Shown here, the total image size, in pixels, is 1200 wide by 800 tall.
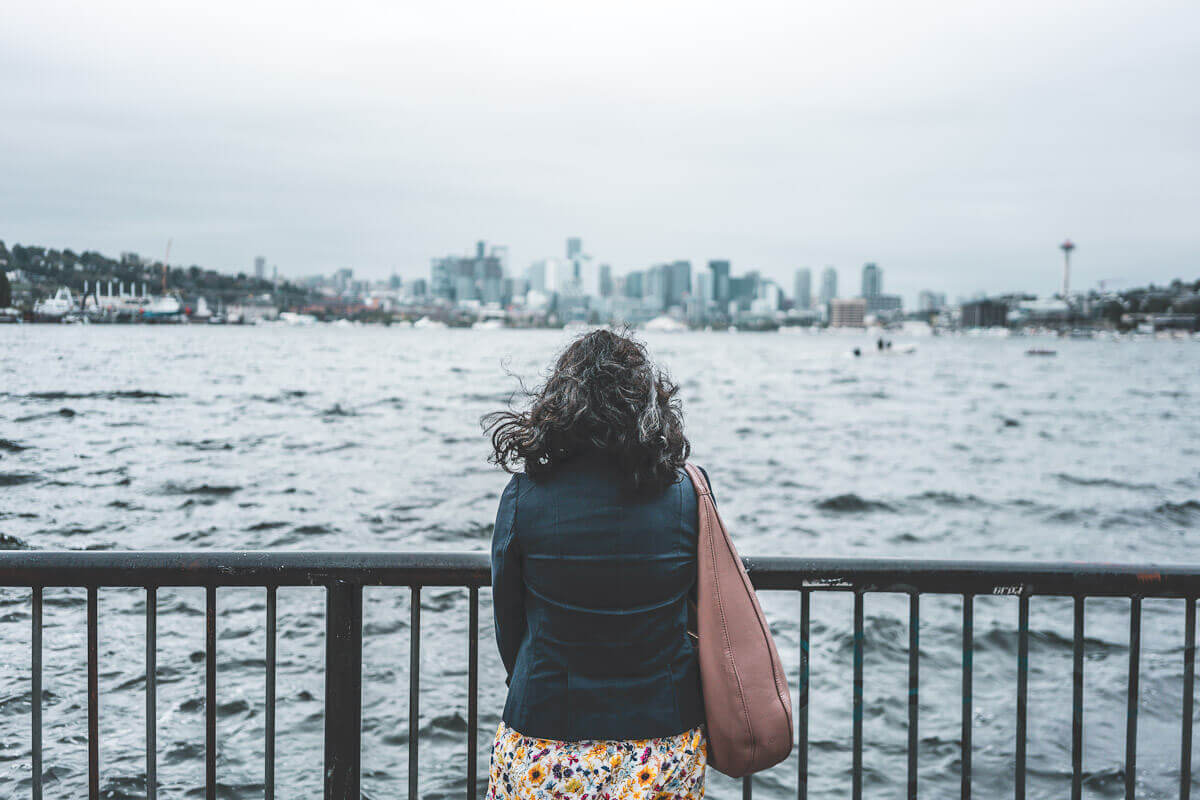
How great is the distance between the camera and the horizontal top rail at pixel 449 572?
317 cm

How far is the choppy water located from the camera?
9.32 meters

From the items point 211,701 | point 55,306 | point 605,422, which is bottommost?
point 211,701

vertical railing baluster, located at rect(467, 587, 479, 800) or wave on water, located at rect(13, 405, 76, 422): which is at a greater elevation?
vertical railing baluster, located at rect(467, 587, 479, 800)

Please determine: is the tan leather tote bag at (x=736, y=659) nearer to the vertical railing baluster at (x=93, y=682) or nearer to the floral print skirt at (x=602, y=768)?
the floral print skirt at (x=602, y=768)

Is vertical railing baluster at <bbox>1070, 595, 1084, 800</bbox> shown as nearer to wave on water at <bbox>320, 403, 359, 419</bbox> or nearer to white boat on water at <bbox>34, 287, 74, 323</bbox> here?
white boat on water at <bbox>34, 287, 74, 323</bbox>

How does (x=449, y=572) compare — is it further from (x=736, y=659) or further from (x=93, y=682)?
(x=93, y=682)

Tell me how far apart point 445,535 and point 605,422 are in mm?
16792

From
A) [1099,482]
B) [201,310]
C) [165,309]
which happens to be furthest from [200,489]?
[1099,482]

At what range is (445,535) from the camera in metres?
18.7

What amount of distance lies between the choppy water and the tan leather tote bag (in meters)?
1.11

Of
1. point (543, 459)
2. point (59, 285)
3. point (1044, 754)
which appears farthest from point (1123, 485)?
point (543, 459)

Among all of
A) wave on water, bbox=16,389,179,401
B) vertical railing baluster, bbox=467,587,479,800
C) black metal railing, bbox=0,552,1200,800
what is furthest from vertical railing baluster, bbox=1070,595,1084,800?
wave on water, bbox=16,389,179,401

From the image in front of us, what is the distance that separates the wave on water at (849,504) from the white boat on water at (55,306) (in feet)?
57.6

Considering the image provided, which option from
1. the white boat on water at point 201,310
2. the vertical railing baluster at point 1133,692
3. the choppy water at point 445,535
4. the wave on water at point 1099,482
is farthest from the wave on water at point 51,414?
the wave on water at point 1099,482
